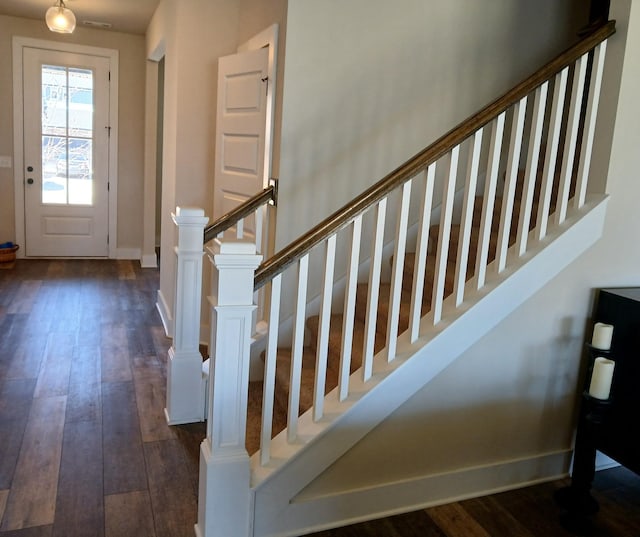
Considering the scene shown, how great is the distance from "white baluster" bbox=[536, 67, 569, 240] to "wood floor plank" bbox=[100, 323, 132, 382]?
7.84 feet

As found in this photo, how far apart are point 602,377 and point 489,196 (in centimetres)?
81

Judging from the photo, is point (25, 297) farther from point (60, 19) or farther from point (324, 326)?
point (324, 326)

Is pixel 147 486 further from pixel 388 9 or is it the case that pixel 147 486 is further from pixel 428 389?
pixel 388 9

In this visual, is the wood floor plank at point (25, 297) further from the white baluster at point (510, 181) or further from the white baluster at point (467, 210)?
the white baluster at point (510, 181)

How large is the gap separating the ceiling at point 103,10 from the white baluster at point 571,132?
373 centimetres

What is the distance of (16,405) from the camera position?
9.66ft

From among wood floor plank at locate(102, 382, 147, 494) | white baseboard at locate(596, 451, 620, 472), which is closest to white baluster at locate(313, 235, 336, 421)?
wood floor plank at locate(102, 382, 147, 494)

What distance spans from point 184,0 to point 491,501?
3432 mm

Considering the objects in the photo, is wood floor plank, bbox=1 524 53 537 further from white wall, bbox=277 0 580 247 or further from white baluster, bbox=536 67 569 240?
white baluster, bbox=536 67 569 240

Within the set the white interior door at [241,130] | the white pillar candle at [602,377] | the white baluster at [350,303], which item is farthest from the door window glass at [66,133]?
the white pillar candle at [602,377]

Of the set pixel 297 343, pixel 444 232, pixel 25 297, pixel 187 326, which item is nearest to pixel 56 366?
pixel 187 326

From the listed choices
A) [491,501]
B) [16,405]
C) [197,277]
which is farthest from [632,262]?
[16,405]

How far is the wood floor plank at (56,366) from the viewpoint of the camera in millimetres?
3146

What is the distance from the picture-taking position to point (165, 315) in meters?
4.37
